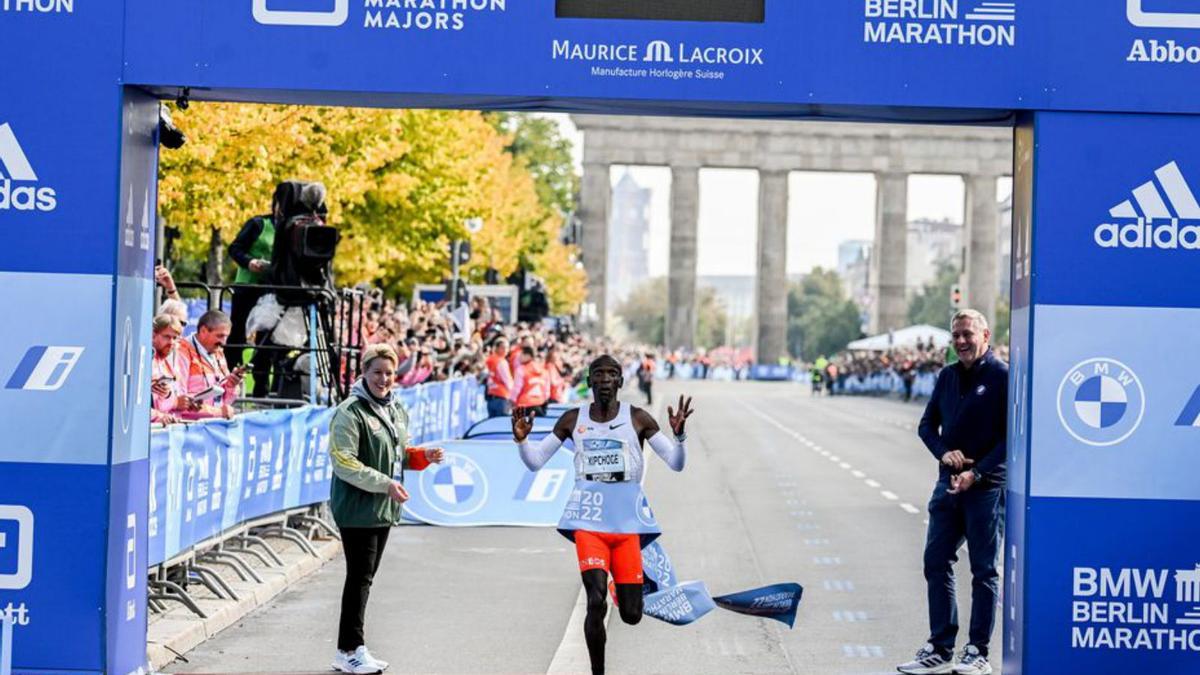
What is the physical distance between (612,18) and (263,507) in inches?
285

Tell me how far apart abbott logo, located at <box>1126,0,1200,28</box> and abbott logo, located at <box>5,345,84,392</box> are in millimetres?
5525

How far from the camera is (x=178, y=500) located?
13289mm

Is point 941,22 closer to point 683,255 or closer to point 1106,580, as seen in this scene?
→ point 1106,580

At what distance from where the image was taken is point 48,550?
34.3 ft

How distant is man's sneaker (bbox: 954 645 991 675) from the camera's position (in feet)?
37.9

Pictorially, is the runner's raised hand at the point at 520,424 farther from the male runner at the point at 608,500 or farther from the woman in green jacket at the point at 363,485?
the woman in green jacket at the point at 363,485

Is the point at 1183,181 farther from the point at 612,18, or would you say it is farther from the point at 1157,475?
the point at 612,18

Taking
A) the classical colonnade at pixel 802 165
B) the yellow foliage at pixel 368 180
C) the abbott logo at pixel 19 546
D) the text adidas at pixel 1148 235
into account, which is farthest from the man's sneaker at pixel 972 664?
the classical colonnade at pixel 802 165

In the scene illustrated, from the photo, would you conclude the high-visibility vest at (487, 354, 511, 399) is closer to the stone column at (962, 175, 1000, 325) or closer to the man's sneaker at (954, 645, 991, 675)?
the man's sneaker at (954, 645, 991, 675)

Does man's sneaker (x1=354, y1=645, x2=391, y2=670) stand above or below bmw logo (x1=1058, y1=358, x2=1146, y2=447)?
below

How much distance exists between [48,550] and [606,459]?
284cm

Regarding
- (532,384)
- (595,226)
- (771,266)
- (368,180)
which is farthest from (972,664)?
(771,266)

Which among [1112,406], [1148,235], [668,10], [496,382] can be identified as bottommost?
[496,382]

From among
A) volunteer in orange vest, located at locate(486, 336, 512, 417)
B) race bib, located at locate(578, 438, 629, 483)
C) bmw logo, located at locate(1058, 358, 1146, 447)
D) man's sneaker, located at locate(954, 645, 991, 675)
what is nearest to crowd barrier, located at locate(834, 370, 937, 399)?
volunteer in orange vest, located at locate(486, 336, 512, 417)
